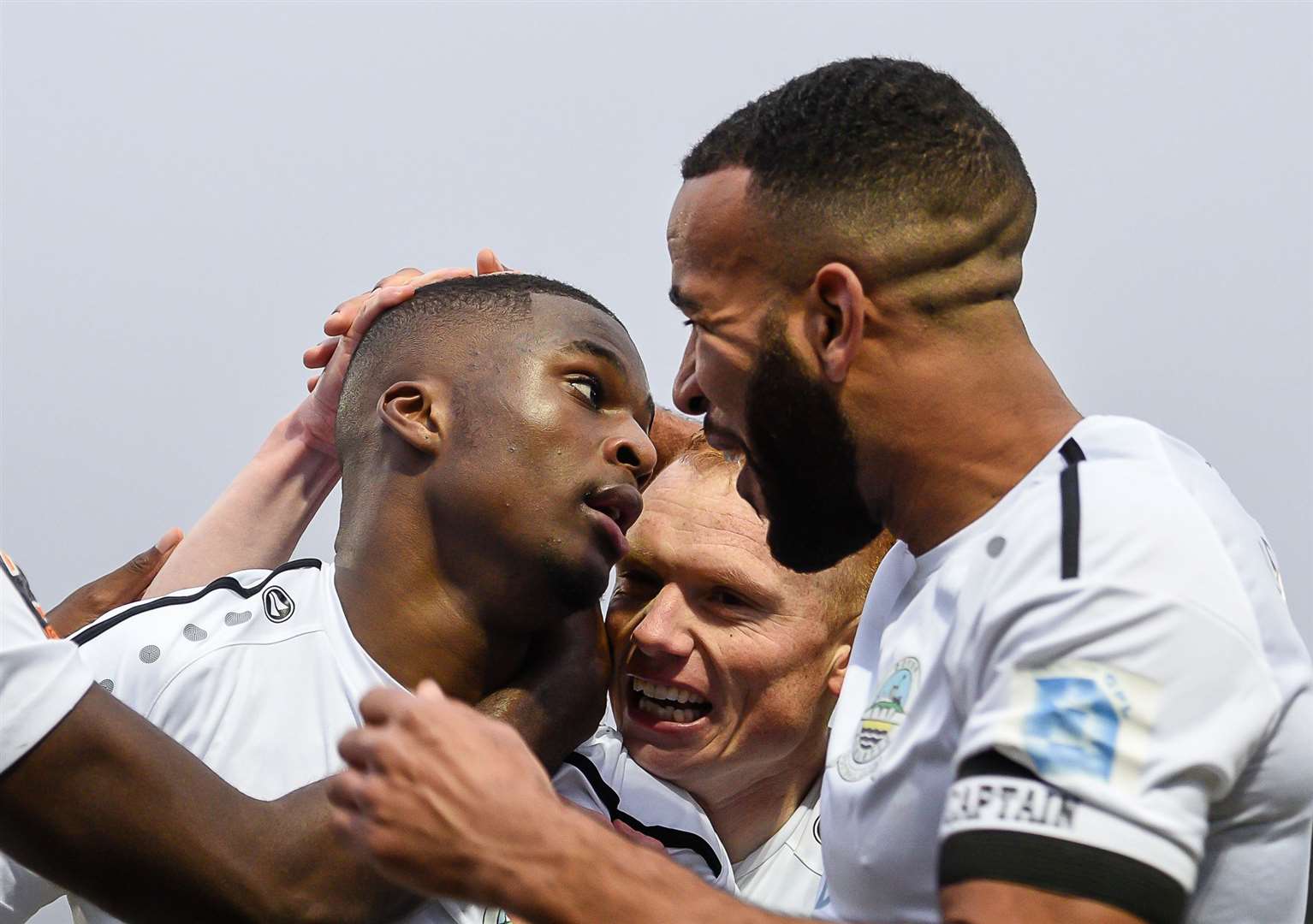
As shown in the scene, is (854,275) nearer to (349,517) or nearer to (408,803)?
(408,803)

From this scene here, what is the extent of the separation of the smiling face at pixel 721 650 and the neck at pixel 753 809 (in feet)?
0.19

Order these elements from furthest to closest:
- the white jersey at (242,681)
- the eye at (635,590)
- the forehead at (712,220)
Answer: the eye at (635,590)
the white jersey at (242,681)
the forehead at (712,220)

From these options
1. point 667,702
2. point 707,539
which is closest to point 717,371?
point 707,539

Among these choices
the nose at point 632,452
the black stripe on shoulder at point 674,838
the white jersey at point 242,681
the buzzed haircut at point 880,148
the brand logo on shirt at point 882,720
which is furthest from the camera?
the black stripe on shoulder at point 674,838

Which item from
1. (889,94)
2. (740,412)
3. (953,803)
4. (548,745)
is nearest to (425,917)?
(548,745)

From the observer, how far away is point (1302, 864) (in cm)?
247

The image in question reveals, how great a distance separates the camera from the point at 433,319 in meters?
4.42

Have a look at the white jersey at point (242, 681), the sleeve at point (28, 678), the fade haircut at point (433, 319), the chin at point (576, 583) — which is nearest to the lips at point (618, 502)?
the chin at point (576, 583)

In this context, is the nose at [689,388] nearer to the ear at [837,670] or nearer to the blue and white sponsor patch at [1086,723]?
the blue and white sponsor patch at [1086,723]

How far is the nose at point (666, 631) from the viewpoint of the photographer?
14.3 feet

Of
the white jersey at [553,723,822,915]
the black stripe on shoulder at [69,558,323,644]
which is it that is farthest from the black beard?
the black stripe on shoulder at [69,558,323,644]

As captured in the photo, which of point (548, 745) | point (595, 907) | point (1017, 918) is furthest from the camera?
point (548, 745)

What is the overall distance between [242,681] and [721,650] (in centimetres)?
142

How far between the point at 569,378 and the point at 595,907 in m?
2.25
